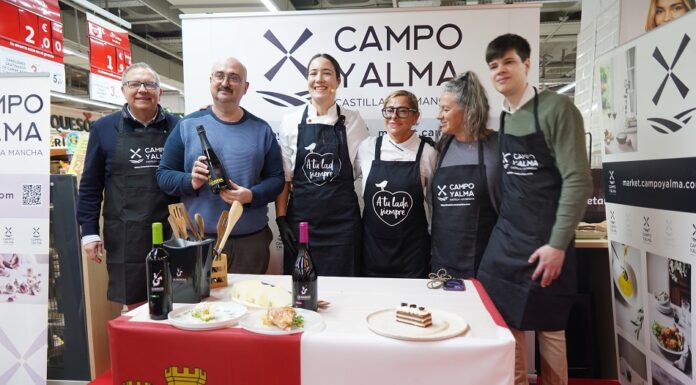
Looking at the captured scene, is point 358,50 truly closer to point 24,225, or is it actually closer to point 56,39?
point 24,225

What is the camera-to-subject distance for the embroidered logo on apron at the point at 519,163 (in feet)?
6.59

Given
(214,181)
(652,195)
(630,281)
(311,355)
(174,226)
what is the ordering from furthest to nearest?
(630,281)
(214,181)
(652,195)
(174,226)
(311,355)

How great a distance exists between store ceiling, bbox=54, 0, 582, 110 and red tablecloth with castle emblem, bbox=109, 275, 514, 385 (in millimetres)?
4842

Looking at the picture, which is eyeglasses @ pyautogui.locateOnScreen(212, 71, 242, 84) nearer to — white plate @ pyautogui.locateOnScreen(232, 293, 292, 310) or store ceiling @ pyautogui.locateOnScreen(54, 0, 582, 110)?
white plate @ pyautogui.locateOnScreen(232, 293, 292, 310)

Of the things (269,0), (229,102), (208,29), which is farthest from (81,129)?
(229,102)

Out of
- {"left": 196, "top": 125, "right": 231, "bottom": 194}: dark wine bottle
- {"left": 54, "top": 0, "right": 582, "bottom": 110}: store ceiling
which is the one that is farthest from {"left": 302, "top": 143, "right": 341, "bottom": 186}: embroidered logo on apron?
{"left": 54, "top": 0, "right": 582, "bottom": 110}: store ceiling

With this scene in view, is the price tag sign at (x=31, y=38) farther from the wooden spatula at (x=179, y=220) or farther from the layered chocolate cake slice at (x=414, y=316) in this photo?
the layered chocolate cake slice at (x=414, y=316)

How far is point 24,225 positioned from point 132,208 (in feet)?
2.36

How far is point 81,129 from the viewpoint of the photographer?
10.0 meters

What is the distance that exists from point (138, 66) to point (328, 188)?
1.22m

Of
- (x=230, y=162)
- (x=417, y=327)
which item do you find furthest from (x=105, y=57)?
(x=417, y=327)

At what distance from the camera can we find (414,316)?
1400 mm

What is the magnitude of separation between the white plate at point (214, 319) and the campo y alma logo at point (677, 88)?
1840mm

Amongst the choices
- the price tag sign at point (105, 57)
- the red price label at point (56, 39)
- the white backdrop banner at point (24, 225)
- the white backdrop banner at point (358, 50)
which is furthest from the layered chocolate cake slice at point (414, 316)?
the price tag sign at point (105, 57)
